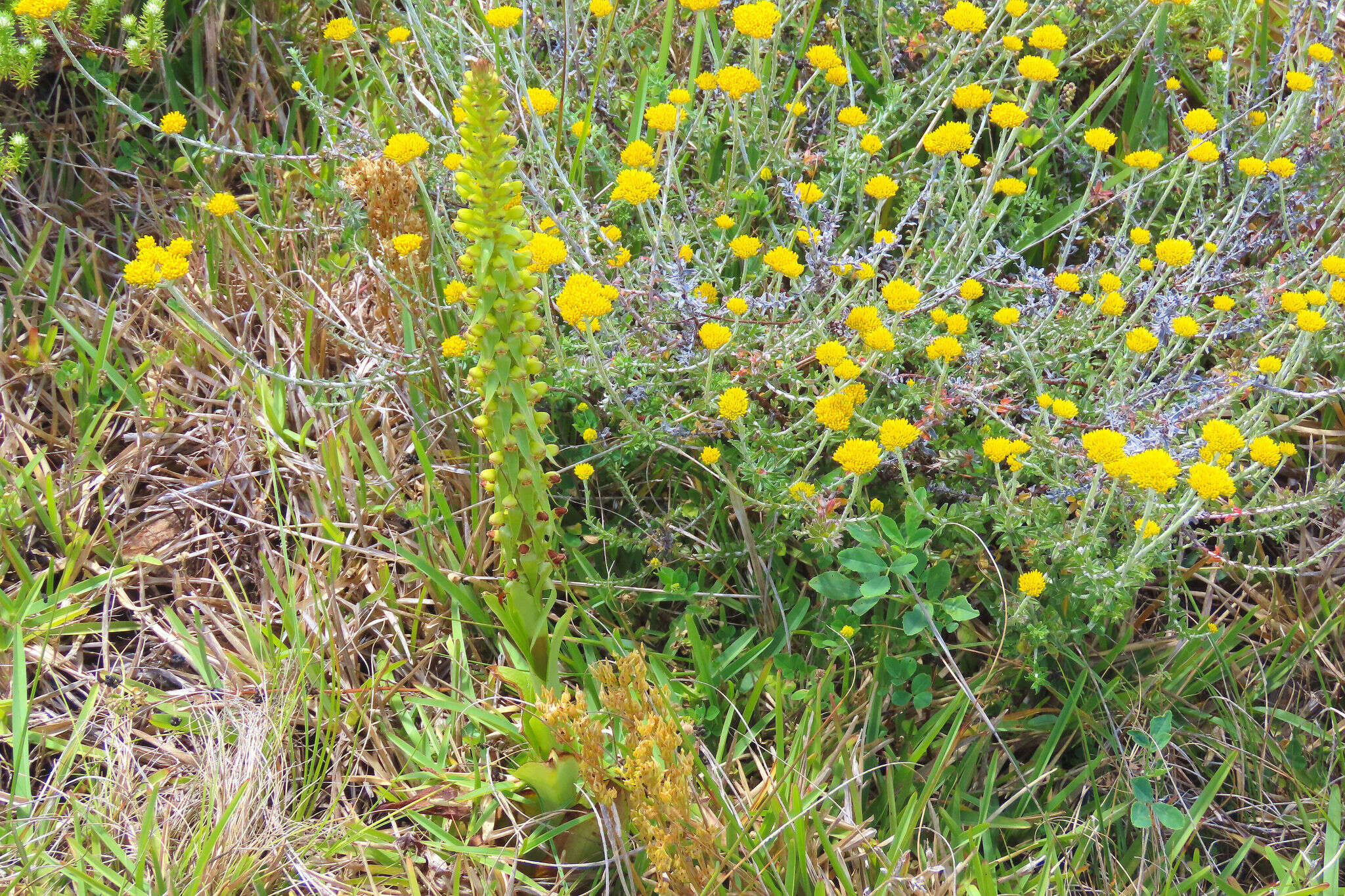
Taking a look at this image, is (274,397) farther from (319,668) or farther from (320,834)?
(320,834)

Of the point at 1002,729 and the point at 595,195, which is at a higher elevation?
the point at 595,195

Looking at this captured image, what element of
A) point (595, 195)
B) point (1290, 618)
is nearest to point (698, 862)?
point (1290, 618)

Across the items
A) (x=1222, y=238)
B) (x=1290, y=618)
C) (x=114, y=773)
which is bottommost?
(x=114, y=773)

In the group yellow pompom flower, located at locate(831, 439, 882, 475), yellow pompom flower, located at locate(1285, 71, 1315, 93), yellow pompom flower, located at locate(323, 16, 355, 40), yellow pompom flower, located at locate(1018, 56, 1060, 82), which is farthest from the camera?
yellow pompom flower, located at locate(323, 16, 355, 40)

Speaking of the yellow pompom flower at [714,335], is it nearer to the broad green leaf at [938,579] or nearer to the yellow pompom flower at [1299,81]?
the broad green leaf at [938,579]

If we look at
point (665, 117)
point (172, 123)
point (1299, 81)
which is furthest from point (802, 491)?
point (172, 123)

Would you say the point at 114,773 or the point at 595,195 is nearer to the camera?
the point at 114,773

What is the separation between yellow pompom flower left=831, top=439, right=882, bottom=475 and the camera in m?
1.96

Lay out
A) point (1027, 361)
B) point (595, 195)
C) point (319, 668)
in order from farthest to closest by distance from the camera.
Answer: point (595, 195) < point (1027, 361) < point (319, 668)

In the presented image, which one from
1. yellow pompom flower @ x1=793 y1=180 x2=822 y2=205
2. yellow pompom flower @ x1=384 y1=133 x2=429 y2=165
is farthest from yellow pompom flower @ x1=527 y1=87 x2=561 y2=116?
yellow pompom flower @ x1=793 y1=180 x2=822 y2=205

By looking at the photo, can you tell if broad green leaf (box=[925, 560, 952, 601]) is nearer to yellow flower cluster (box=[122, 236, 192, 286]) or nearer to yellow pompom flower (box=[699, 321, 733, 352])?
yellow pompom flower (box=[699, 321, 733, 352])

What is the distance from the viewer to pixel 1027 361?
7.70 ft

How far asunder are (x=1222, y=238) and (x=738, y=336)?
1.34 metres

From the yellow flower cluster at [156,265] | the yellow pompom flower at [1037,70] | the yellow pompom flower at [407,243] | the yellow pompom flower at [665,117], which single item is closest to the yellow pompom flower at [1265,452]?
the yellow pompom flower at [1037,70]
